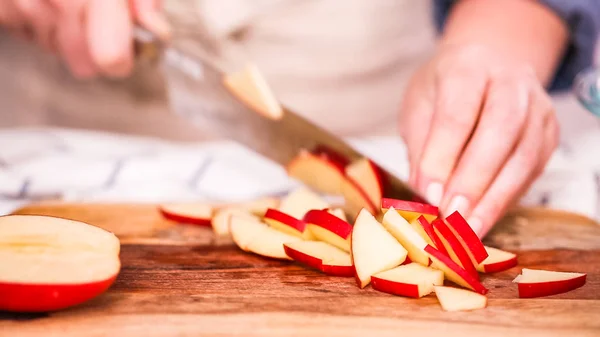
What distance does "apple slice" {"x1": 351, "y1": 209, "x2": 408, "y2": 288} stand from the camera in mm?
1112

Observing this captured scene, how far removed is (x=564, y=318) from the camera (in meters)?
1.00

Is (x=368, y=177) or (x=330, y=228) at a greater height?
(x=368, y=177)

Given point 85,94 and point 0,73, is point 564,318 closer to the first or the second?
point 85,94

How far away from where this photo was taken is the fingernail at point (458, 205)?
4.15 feet

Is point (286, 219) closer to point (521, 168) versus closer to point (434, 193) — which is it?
point (434, 193)

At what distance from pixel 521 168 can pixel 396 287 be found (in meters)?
0.44

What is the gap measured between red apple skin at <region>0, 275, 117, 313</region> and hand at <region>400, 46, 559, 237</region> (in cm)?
68

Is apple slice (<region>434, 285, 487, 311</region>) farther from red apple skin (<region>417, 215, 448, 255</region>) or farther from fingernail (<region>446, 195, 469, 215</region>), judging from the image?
fingernail (<region>446, 195, 469, 215</region>)

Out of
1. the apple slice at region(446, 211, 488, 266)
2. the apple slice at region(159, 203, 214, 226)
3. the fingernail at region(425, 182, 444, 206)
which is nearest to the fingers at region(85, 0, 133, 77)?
the apple slice at region(159, 203, 214, 226)

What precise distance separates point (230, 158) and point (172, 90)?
334mm

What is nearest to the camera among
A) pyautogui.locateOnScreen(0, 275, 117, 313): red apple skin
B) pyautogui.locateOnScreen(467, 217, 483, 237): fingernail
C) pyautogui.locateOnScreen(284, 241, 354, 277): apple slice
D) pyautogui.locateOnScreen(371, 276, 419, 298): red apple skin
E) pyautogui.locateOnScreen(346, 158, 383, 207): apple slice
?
pyautogui.locateOnScreen(0, 275, 117, 313): red apple skin

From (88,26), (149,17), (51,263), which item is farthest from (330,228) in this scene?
(88,26)

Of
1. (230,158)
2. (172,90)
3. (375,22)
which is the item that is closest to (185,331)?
(172,90)

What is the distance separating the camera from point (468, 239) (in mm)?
1145
